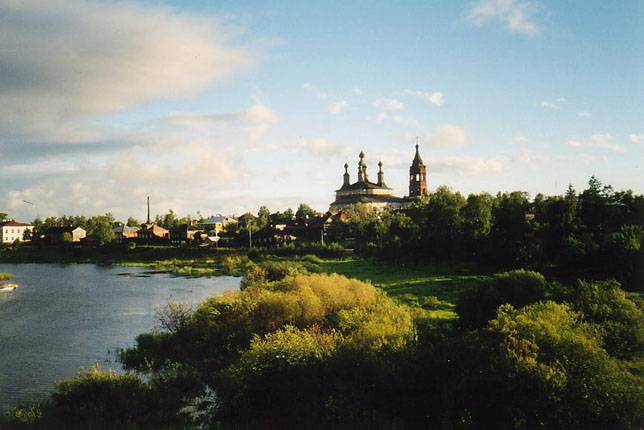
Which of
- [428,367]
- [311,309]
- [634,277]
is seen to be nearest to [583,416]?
[428,367]

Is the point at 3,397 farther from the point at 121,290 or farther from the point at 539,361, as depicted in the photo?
the point at 121,290

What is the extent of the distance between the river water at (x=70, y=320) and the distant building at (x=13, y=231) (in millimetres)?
59418

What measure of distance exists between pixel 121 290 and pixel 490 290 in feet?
124

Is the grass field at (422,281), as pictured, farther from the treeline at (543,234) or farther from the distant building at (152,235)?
the distant building at (152,235)

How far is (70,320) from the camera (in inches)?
1319

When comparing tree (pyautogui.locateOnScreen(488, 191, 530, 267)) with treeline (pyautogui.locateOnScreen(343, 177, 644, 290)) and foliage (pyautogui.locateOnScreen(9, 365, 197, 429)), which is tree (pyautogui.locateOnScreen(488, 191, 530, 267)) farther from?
foliage (pyautogui.locateOnScreen(9, 365, 197, 429))

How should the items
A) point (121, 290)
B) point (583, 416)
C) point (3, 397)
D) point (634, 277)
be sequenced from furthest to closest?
point (121, 290) < point (634, 277) < point (3, 397) < point (583, 416)

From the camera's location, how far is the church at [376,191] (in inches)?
4719

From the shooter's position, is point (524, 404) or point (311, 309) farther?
point (311, 309)

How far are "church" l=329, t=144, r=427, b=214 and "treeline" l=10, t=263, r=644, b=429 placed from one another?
98463mm

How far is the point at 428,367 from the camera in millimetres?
15906

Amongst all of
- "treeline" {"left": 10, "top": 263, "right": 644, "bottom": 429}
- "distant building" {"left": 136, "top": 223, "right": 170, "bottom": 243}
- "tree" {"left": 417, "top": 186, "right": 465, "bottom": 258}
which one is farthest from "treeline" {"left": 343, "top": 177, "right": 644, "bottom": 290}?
"distant building" {"left": 136, "top": 223, "right": 170, "bottom": 243}

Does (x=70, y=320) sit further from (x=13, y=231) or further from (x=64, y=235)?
(x=13, y=231)

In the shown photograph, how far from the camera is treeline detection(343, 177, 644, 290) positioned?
32.8m
